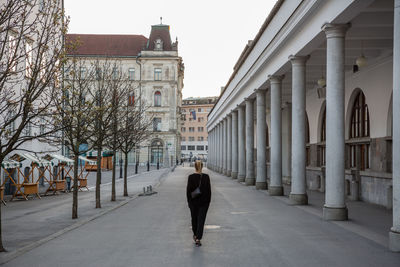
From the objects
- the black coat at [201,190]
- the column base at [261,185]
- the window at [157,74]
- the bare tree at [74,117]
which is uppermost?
the window at [157,74]

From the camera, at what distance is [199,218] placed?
30.0 ft

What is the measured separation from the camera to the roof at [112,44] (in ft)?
262

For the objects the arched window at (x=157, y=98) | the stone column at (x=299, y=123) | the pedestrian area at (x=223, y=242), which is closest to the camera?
the pedestrian area at (x=223, y=242)

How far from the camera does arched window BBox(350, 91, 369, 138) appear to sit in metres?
18.5

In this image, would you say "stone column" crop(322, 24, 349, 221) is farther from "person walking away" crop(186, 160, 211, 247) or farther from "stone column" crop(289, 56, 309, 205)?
"person walking away" crop(186, 160, 211, 247)

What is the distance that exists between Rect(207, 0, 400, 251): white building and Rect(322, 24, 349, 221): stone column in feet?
0.08

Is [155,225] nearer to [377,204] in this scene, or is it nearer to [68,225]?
[68,225]

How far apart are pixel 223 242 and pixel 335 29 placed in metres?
6.59

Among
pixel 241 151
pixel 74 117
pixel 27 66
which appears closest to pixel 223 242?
pixel 27 66

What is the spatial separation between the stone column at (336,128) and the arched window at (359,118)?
257 inches

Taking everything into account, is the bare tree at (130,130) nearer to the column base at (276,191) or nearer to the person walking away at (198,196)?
the column base at (276,191)

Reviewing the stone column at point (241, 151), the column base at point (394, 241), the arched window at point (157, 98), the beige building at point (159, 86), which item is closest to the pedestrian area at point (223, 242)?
the column base at point (394, 241)

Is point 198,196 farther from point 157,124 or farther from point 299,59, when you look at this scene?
point 157,124

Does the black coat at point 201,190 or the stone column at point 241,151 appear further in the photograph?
the stone column at point 241,151
